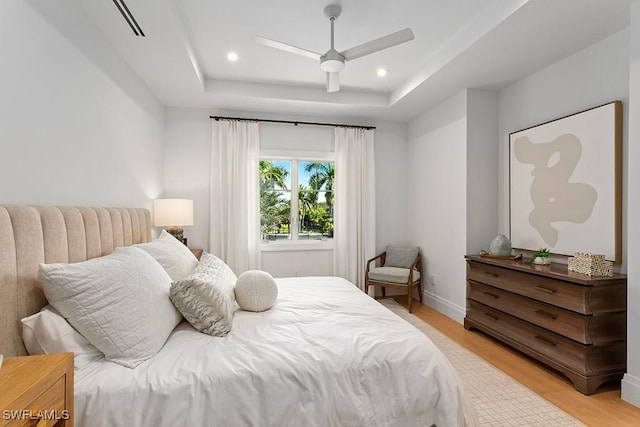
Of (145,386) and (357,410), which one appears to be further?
(357,410)

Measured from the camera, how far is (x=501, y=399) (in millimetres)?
2160

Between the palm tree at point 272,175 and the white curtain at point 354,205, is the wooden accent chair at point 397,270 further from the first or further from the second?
the palm tree at point 272,175

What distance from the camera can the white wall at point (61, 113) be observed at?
155 cm

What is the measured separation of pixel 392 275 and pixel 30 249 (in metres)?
3.53

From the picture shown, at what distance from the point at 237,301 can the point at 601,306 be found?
2.51 m

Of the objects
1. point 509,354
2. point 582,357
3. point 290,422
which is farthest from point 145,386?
point 509,354

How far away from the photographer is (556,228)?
2.91 meters

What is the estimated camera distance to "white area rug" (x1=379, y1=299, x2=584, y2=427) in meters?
1.94

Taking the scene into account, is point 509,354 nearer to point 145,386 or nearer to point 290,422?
point 290,422

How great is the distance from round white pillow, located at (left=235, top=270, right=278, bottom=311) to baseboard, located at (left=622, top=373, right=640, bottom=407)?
2.39m

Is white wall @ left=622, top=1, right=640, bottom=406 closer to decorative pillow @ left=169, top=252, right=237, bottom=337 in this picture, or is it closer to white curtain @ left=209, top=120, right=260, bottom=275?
decorative pillow @ left=169, top=252, right=237, bottom=337

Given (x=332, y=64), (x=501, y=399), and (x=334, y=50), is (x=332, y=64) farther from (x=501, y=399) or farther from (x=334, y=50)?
(x=501, y=399)

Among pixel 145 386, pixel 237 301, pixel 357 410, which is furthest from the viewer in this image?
pixel 237 301

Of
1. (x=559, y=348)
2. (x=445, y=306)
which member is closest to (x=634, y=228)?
(x=559, y=348)
